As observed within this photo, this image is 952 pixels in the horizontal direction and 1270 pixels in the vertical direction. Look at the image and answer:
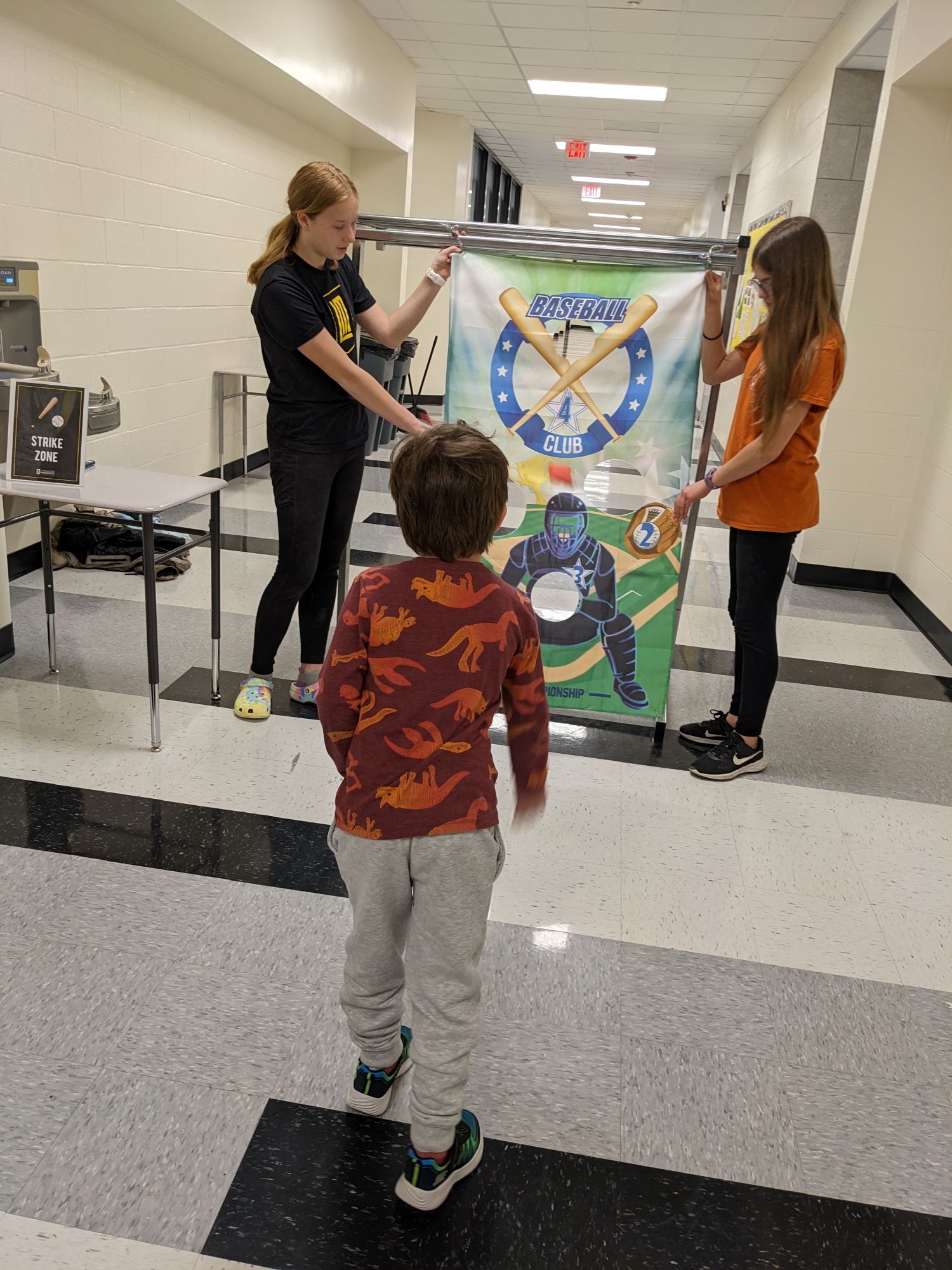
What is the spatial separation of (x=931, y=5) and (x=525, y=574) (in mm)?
2895

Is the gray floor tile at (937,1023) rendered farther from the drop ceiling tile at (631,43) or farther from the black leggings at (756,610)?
the drop ceiling tile at (631,43)

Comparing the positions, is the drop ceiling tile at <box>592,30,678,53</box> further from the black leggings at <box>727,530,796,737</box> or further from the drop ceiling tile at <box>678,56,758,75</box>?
the black leggings at <box>727,530,796,737</box>

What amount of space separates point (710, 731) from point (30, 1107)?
6.58ft

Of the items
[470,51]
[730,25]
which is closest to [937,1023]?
[730,25]

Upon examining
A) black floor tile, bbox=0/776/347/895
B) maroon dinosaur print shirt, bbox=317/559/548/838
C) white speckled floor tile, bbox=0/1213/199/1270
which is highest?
maroon dinosaur print shirt, bbox=317/559/548/838

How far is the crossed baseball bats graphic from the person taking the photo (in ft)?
7.80

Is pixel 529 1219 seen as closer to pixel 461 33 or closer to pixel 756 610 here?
pixel 756 610

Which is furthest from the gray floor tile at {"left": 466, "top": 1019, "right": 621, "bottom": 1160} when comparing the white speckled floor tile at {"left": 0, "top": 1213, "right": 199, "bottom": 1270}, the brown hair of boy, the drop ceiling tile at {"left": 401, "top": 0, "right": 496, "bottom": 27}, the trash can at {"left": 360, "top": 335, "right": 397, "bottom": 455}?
the drop ceiling tile at {"left": 401, "top": 0, "right": 496, "bottom": 27}

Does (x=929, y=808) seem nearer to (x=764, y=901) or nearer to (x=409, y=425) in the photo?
(x=764, y=901)

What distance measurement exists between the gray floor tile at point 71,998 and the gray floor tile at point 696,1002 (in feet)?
2.84

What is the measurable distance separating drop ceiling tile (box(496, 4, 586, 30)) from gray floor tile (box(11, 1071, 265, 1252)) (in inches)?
232

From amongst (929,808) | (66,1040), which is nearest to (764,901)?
(929,808)

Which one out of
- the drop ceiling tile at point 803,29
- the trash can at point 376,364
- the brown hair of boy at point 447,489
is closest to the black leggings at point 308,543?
the brown hair of boy at point 447,489

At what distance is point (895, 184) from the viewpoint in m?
4.06
